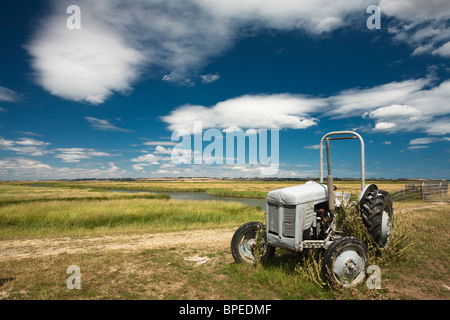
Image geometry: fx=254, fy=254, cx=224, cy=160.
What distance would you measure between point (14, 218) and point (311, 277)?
56.5 ft

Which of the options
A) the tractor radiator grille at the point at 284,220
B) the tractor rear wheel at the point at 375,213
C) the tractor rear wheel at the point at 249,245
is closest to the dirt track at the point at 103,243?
the tractor rear wheel at the point at 249,245

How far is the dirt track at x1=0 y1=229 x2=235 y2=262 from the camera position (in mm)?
8078

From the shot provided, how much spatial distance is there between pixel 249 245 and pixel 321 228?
1.75 metres

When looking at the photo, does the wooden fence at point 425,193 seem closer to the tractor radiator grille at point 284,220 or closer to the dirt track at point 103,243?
the dirt track at point 103,243

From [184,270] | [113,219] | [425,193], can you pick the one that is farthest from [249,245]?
[425,193]

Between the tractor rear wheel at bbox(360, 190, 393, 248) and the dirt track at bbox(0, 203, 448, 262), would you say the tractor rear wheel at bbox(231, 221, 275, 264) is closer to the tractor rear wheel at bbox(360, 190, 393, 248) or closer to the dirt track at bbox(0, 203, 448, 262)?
the tractor rear wheel at bbox(360, 190, 393, 248)

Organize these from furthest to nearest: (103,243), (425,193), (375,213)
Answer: (425,193)
(103,243)
(375,213)

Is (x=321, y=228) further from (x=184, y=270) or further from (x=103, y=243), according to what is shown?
(x=103, y=243)

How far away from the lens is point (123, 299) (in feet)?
14.8

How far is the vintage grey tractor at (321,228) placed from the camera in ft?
15.2

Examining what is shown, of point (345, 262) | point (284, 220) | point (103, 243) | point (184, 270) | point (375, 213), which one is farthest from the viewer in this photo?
point (103, 243)

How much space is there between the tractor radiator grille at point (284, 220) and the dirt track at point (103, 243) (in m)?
3.82

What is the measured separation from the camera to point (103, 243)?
9344 mm
